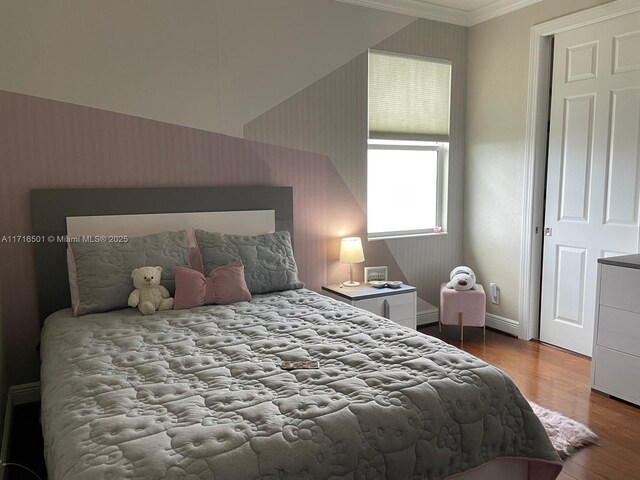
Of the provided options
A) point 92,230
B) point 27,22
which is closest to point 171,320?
point 92,230

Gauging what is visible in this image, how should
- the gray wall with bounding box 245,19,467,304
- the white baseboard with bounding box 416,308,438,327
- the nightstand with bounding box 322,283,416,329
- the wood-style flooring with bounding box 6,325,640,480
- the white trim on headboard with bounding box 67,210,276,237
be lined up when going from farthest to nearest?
the white baseboard with bounding box 416,308,438,327 → the gray wall with bounding box 245,19,467,304 → the nightstand with bounding box 322,283,416,329 → the white trim on headboard with bounding box 67,210,276,237 → the wood-style flooring with bounding box 6,325,640,480

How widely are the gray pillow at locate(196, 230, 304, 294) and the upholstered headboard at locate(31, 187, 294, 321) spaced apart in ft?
0.94

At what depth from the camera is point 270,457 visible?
1.30 m

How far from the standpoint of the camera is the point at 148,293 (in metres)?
2.66

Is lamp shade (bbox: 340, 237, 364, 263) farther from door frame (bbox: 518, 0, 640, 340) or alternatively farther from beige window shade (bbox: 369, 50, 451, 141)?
door frame (bbox: 518, 0, 640, 340)

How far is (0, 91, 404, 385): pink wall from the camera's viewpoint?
276 centimetres

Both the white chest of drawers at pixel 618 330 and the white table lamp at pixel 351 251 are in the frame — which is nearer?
the white chest of drawers at pixel 618 330

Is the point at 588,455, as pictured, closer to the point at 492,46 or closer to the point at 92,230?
the point at 92,230

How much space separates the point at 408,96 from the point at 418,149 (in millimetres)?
470

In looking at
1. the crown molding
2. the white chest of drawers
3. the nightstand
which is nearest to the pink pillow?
the nightstand

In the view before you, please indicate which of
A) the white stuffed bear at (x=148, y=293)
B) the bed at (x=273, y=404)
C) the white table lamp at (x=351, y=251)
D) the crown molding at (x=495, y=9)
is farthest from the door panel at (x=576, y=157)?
the white stuffed bear at (x=148, y=293)

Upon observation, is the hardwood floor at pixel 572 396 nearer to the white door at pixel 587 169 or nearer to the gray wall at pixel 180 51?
the white door at pixel 587 169

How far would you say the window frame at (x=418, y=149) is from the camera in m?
4.06

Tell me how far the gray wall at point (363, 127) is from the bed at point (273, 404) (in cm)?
160
